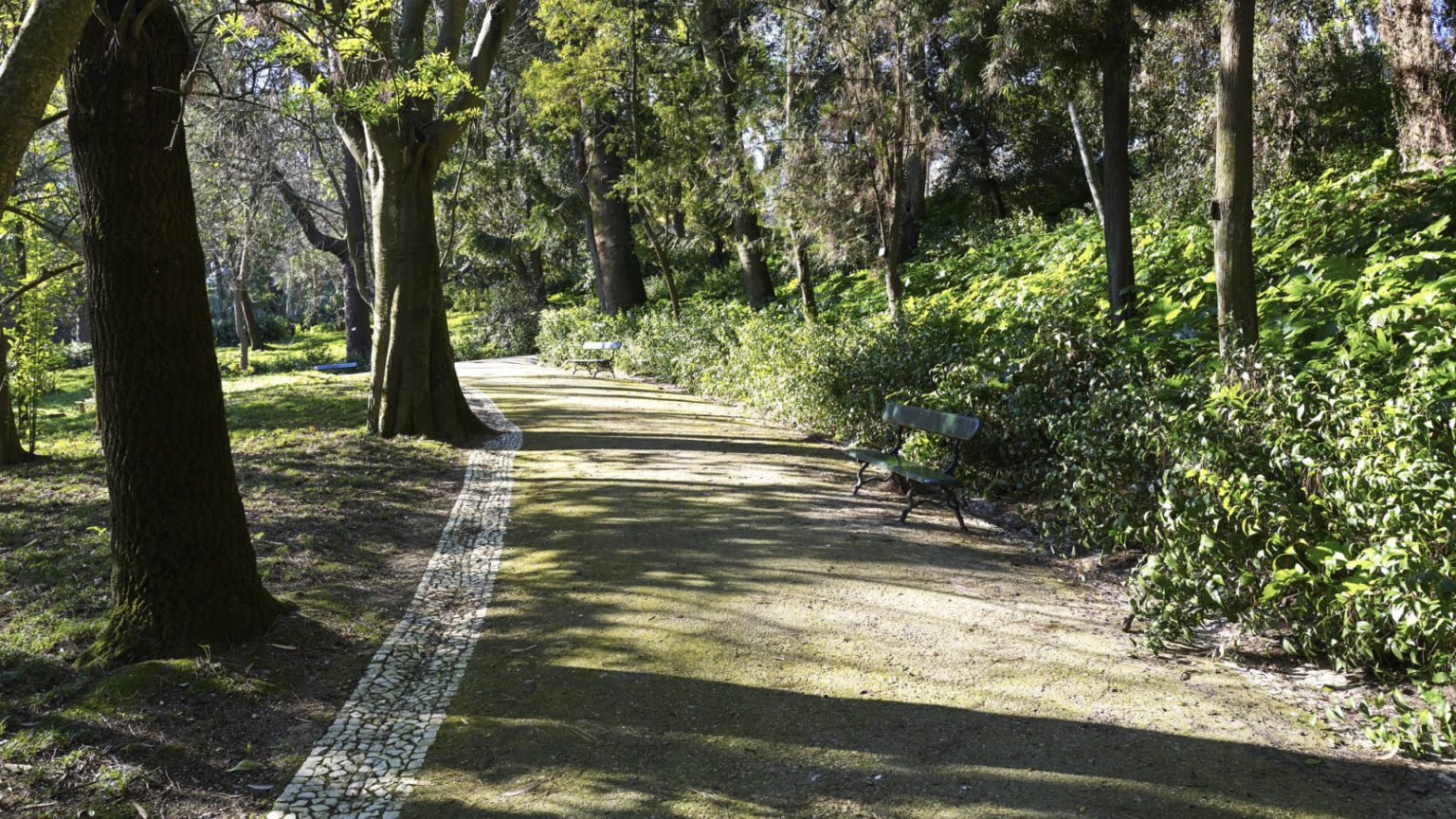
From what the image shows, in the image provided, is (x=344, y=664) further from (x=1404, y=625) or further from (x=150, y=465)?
(x=1404, y=625)

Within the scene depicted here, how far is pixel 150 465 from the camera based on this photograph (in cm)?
409

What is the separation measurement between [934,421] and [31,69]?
242 inches

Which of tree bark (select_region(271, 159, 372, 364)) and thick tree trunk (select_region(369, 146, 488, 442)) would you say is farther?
tree bark (select_region(271, 159, 372, 364))

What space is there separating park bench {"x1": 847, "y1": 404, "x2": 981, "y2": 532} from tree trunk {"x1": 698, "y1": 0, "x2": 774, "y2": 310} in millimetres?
8938

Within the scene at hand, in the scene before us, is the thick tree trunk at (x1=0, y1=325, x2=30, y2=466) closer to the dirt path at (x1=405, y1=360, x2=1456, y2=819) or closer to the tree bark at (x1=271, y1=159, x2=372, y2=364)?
the dirt path at (x1=405, y1=360, x2=1456, y2=819)

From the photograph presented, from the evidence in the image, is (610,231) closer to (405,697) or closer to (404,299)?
(404,299)

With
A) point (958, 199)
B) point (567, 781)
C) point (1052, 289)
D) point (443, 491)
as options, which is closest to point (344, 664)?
point (567, 781)

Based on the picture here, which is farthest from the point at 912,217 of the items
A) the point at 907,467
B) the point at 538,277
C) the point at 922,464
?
the point at 538,277

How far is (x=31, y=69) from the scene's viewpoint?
2.95 meters

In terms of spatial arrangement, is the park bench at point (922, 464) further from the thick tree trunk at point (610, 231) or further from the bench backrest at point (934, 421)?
the thick tree trunk at point (610, 231)

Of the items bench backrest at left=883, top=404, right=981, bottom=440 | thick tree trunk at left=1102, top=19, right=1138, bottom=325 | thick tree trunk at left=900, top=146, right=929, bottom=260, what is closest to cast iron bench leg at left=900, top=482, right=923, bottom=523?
bench backrest at left=883, top=404, right=981, bottom=440

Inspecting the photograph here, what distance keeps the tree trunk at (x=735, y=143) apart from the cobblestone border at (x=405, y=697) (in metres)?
10.7

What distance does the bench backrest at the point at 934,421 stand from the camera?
675cm

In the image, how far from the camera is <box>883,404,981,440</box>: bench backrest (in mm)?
6746
